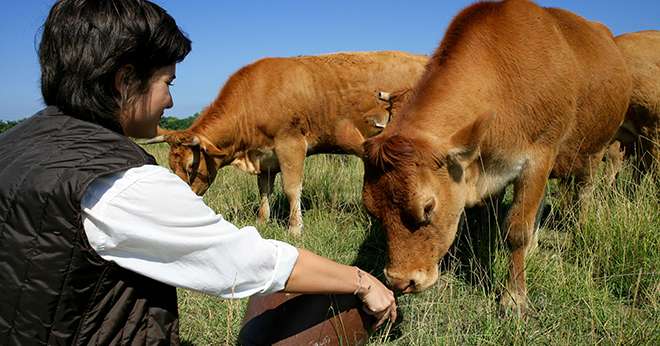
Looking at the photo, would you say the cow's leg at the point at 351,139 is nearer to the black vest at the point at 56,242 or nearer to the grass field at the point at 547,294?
the grass field at the point at 547,294

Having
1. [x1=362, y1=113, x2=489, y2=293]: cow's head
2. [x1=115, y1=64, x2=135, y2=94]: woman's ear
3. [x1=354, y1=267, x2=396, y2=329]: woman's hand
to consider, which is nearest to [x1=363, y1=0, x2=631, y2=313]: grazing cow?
[x1=362, y1=113, x2=489, y2=293]: cow's head

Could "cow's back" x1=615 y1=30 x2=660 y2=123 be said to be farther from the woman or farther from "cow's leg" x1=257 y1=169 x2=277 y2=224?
the woman

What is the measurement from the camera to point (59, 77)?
2.01m

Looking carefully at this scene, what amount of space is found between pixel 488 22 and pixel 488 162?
122cm

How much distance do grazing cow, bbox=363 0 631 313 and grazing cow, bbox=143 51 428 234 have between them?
292 cm

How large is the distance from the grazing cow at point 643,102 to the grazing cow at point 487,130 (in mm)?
1570

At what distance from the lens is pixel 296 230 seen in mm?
6609

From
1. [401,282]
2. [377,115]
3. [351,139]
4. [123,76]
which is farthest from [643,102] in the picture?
[123,76]

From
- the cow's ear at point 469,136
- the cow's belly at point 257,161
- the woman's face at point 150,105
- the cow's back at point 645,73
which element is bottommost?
the cow's belly at point 257,161

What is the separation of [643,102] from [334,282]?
19.2 ft

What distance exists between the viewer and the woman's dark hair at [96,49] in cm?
195

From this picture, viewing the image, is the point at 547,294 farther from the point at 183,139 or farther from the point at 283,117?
the point at 183,139

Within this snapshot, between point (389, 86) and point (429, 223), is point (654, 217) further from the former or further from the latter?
point (389, 86)

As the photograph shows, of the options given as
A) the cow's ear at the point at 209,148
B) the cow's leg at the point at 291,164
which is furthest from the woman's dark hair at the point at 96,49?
the cow's leg at the point at 291,164
